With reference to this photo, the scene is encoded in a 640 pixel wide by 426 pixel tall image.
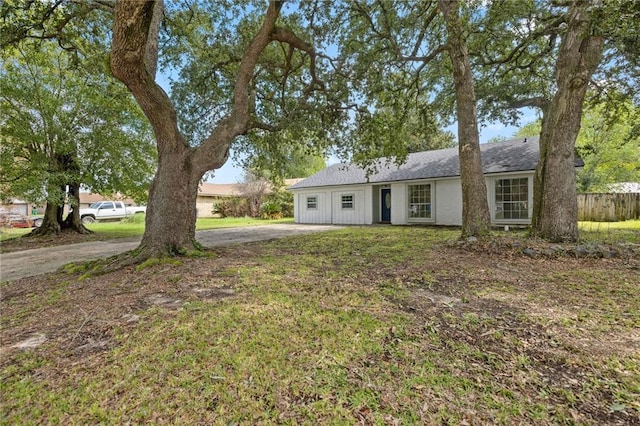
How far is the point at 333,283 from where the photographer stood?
4414mm

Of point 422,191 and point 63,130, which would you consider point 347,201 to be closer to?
point 422,191

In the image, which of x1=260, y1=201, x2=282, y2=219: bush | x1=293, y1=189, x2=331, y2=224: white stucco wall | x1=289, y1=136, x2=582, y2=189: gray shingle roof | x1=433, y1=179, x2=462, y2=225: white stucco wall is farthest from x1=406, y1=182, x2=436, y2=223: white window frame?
x1=260, y1=201, x2=282, y2=219: bush

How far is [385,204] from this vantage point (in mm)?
17047

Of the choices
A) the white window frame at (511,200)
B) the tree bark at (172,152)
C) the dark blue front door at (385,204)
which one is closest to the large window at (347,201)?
the dark blue front door at (385,204)

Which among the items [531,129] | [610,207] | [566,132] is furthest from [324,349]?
[531,129]

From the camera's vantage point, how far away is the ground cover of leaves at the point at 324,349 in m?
1.88

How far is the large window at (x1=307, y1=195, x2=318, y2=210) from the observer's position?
18.8 metres

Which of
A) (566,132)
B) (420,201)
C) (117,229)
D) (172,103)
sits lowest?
(117,229)

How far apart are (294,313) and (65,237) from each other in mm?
12799

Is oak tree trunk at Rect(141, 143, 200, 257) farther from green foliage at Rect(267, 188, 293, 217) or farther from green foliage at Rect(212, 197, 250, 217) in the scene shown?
green foliage at Rect(212, 197, 250, 217)

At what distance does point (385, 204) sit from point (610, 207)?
1113 cm

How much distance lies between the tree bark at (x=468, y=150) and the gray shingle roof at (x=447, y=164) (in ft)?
12.5

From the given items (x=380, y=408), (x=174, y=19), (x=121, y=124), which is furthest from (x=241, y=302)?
(x=121, y=124)

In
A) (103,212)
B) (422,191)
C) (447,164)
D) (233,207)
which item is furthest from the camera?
(233,207)
